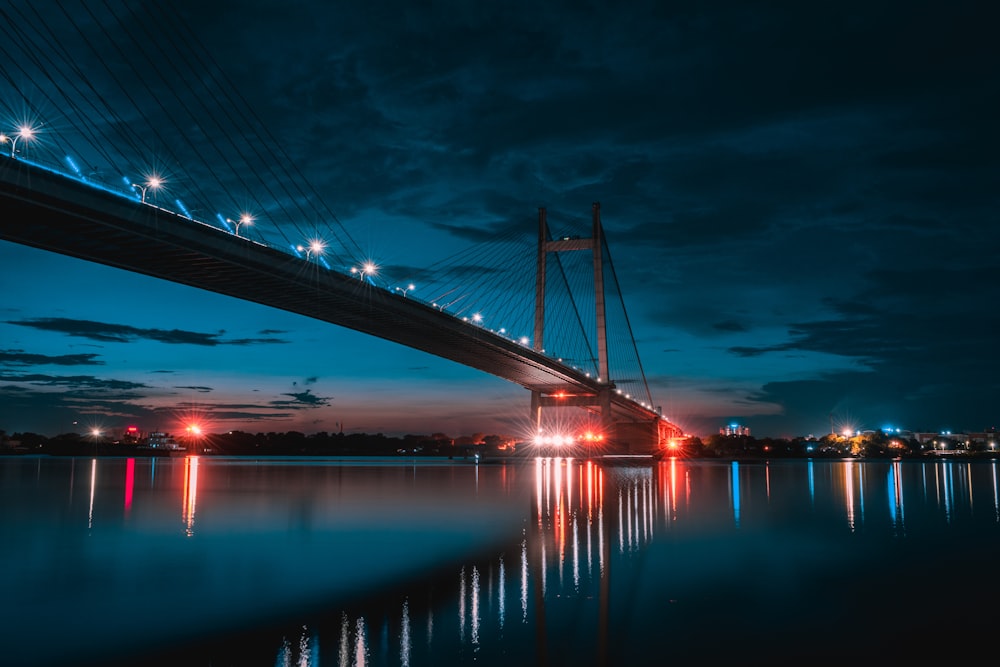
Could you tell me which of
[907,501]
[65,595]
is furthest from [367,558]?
[907,501]

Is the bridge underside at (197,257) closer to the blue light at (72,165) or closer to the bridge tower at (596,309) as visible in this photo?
the blue light at (72,165)

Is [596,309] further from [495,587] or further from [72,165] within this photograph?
[495,587]

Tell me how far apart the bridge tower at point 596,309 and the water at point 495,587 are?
43.4 m

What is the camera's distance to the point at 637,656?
7.81 m

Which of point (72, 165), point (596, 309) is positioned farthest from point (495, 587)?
point (596, 309)

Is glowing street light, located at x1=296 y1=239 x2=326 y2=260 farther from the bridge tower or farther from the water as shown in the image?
the bridge tower

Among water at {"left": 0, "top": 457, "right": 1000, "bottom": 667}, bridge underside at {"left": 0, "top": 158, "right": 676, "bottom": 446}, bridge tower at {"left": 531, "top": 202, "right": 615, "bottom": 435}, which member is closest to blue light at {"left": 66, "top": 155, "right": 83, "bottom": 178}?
bridge underside at {"left": 0, "top": 158, "right": 676, "bottom": 446}

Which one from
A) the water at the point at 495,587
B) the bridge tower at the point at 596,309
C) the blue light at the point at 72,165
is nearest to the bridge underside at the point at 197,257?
the blue light at the point at 72,165

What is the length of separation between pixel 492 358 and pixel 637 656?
47596 millimetres

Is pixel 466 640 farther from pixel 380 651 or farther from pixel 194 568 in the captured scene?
pixel 194 568

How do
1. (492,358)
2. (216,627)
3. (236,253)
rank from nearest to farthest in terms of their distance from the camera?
(216,627) < (236,253) < (492,358)

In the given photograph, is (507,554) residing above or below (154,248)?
below

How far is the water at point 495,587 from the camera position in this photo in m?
8.09

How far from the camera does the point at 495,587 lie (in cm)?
1135
